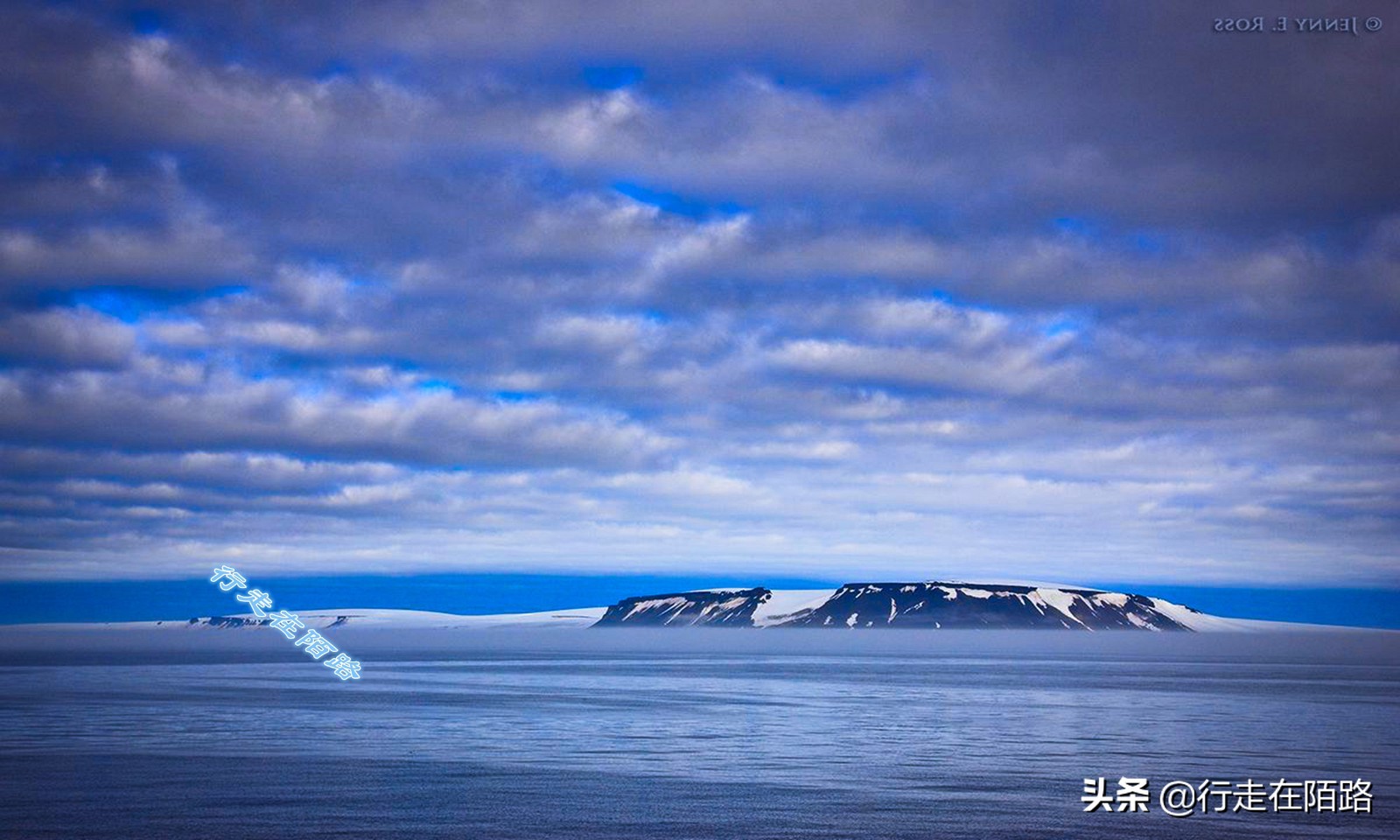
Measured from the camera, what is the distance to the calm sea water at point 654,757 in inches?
1305

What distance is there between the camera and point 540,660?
160750 mm

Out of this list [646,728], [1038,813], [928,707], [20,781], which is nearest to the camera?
[1038,813]

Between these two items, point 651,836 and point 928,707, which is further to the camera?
point 928,707

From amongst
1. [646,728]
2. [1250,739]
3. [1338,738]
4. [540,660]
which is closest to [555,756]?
[646,728]

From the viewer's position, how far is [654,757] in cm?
4700

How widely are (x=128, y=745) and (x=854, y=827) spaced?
33.0 m

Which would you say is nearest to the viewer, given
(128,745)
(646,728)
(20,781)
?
(20,781)

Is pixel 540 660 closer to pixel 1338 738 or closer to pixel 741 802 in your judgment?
pixel 1338 738

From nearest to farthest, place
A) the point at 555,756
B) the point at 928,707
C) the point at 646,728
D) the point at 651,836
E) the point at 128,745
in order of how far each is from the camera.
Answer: the point at 651,836 → the point at 555,756 → the point at 128,745 → the point at 646,728 → the point at 928,707

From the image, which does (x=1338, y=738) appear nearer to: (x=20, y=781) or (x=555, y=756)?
(x=555, y=756)

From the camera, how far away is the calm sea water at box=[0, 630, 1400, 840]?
33156mm

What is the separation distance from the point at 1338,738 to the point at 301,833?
4632cm

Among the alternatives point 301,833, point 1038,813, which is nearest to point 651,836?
point 301,833

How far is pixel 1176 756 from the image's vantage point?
47750 millimetres
